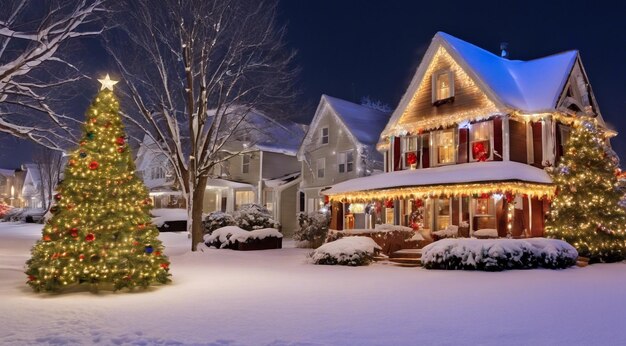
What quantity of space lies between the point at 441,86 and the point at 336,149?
420 inches

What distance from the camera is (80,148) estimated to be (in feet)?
40.0

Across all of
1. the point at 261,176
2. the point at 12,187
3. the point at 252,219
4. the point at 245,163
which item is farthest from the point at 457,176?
the point at 12,187

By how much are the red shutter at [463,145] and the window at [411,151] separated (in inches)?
91.5

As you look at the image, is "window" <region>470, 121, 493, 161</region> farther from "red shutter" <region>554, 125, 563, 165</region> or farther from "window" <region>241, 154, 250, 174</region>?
"window" <region>241, 154, 250, 174</region>

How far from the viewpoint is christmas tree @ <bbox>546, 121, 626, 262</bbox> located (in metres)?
19.2

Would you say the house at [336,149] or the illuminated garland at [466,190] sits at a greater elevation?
the house at [336,149]

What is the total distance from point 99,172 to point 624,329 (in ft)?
34.4

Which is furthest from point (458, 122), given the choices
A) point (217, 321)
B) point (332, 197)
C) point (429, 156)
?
point (217, 321)

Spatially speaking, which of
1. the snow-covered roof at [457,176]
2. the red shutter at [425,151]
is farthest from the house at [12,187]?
the red shutter at [425,151]

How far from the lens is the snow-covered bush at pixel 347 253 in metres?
18.3

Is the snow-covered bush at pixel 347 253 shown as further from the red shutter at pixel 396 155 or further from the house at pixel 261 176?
the house at pixel 261 176

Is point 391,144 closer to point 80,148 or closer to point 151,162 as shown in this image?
point 80,148

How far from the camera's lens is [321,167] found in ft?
115

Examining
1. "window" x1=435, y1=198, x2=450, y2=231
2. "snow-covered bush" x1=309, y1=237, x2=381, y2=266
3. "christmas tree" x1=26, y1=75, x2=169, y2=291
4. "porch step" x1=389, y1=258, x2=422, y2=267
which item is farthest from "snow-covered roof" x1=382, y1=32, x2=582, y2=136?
"christmas tree" x1=26, y1=75, x2=169, y2=291
